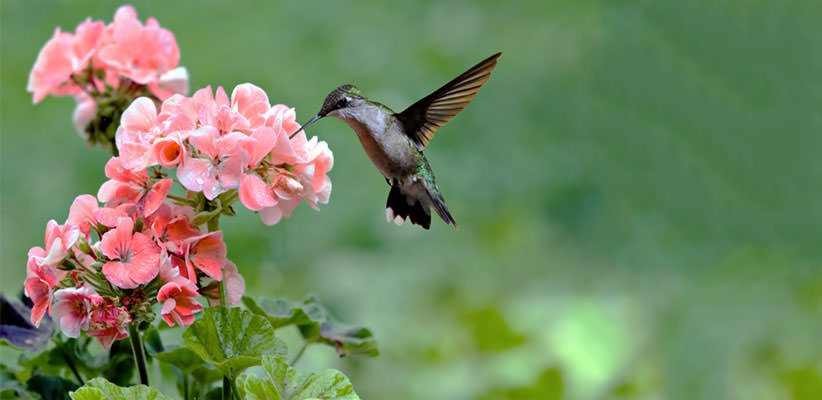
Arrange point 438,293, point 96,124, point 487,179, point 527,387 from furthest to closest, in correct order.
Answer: point 487,179
point 438,293
point 527,387
point 96,124

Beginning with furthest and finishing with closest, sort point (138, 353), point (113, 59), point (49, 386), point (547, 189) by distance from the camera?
1. point (547, 189)
2. point (113, 59)
3. point (49, 386)
4. point (138, 353)

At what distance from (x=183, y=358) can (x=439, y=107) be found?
0.33 metres

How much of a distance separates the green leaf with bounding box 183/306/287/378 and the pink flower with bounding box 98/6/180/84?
1.29ft

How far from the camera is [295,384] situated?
2.48ft

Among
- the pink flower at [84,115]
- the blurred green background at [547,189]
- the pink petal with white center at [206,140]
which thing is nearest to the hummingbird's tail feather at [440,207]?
the pink petal with white center at [206,140]

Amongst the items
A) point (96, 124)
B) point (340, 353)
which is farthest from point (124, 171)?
point (96, 124)

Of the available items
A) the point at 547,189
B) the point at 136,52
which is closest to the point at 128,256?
the point at 136,52

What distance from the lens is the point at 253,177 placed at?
73 centimetres

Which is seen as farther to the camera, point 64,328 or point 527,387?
point 527,387

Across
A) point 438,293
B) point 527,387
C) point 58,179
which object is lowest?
point 527,387

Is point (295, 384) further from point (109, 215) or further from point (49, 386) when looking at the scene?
point (49, 386)

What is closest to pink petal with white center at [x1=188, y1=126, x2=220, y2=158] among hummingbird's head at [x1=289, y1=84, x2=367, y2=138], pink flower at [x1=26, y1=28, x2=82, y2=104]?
hummingbird's head at [x1=289, y1=84, x2=367, y2=138]

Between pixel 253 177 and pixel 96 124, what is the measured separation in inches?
18.9

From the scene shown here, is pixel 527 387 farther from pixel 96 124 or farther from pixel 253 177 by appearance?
pixel 253 177
